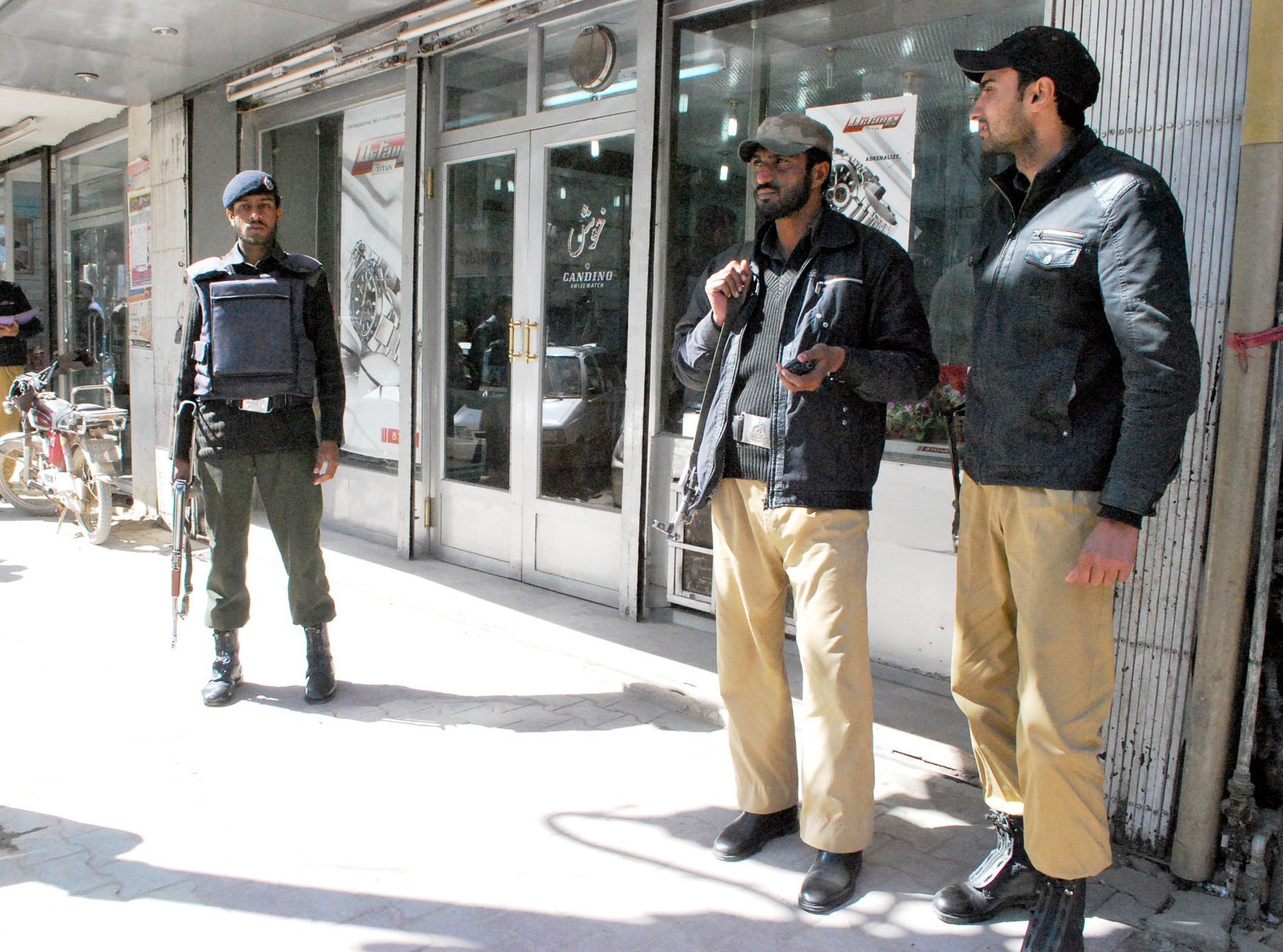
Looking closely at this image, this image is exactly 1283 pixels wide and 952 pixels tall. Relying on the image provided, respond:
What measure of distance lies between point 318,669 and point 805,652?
2.30 meters

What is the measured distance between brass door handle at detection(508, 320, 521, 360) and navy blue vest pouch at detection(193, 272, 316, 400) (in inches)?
75.1

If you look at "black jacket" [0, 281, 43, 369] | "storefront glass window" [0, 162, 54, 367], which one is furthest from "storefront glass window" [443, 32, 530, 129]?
"storefront glass window" [0, 162, 54, 367]

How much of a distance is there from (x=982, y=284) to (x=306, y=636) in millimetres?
2999

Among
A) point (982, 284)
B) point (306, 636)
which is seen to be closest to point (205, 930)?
point (306, 636)

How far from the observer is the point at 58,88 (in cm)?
806

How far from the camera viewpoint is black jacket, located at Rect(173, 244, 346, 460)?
4.21 m

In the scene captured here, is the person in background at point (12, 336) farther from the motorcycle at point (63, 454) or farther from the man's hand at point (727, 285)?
the man's hand at point (727, 285)

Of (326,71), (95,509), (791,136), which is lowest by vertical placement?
(95,509)

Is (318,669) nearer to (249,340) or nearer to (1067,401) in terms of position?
(249,340)

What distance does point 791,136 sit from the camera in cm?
282

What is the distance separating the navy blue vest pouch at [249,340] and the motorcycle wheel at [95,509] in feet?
12.2

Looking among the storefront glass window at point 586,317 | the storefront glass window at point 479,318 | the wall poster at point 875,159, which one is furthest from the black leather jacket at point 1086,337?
the storefront glass window at point 479,318

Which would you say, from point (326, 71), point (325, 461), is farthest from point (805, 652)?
point (326, 71)

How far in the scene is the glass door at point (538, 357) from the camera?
5.61 meters
